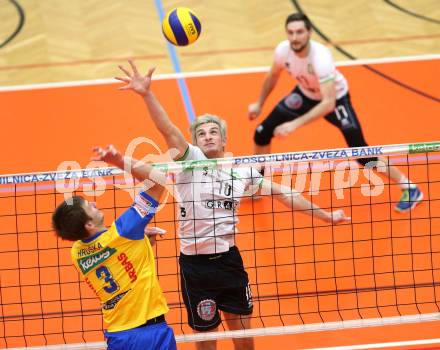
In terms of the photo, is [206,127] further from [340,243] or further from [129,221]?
[340,243]

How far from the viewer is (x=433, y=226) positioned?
8961 mm

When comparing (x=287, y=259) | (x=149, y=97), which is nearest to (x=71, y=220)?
(x=149, y=97)

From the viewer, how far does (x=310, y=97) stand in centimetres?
967

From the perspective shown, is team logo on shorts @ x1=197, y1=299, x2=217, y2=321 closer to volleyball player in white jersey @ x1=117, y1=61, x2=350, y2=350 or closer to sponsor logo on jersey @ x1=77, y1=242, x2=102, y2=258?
volleyball player in white jersey @ x1=117, y1=61, x2=350, y2=350

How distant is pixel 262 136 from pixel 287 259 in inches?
68.8

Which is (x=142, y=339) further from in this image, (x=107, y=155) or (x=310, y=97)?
(x=310, y=97)

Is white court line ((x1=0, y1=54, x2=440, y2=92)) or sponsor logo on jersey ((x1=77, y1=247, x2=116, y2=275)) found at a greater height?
white court line ((x1=0, y1=54, x2=440, y2=92))

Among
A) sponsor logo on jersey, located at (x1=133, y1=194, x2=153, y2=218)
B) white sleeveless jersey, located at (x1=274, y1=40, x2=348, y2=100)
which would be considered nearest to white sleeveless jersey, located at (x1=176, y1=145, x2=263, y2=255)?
sponsor logo on jersey, located at (x1=133, y1=194, x2=153, y2=218)

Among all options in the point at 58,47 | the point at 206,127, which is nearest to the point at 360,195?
the point at 206,127

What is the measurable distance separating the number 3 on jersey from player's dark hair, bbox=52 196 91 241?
25cm

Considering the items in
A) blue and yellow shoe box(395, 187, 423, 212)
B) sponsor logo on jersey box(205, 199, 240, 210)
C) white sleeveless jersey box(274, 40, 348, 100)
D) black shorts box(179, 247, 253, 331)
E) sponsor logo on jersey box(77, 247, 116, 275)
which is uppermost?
white sleeveless jersey box(274, 40, 348, 100)

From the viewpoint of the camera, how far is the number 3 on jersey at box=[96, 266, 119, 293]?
18.0 ft

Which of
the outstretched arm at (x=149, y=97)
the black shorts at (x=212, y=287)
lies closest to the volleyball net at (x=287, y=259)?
the black shorts at (x=212, y=287)

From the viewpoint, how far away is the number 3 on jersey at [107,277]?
5477mm
